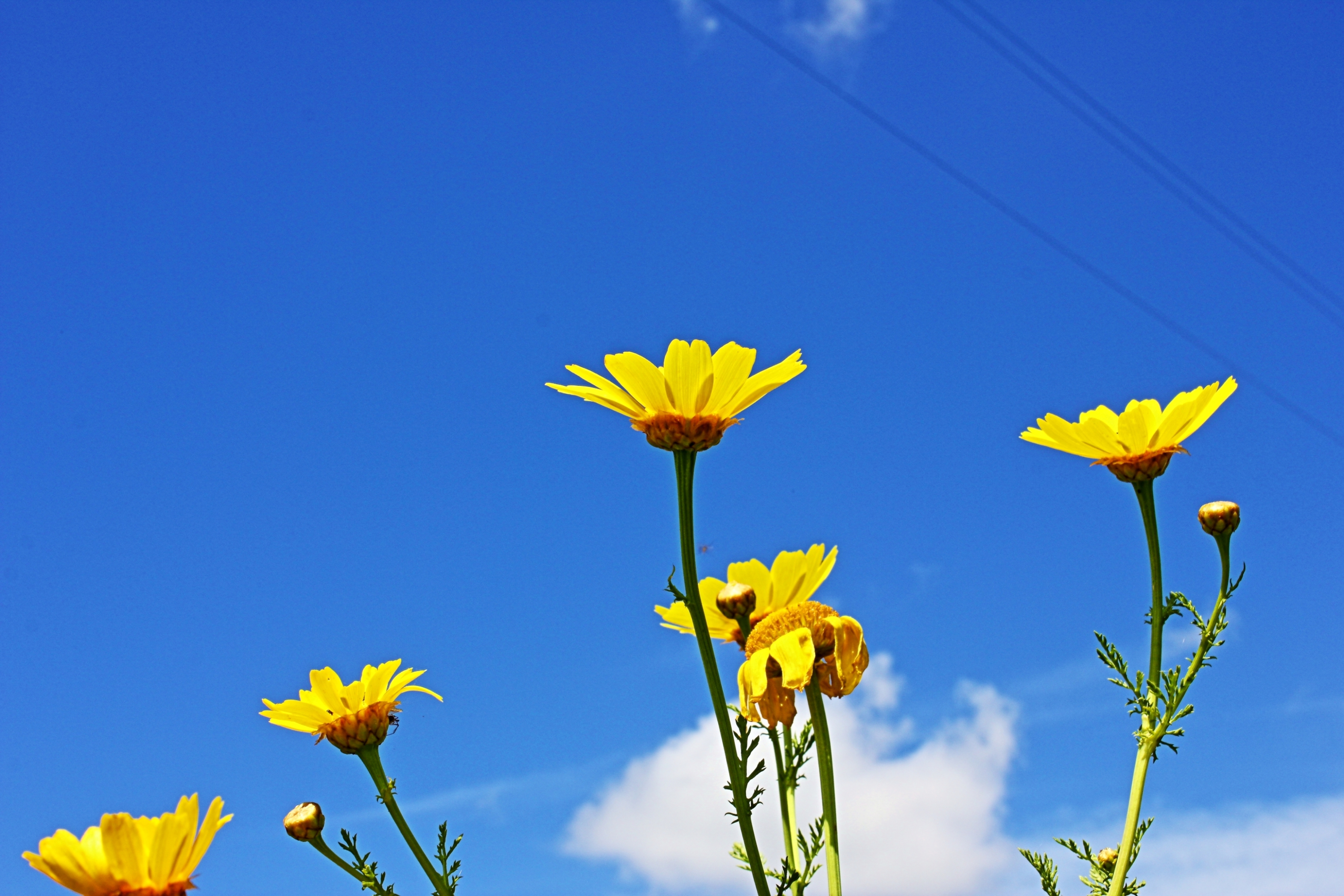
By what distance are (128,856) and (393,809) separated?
55cm

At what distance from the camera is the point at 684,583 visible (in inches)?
66.4

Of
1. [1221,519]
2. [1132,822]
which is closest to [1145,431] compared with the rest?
[1221,519]

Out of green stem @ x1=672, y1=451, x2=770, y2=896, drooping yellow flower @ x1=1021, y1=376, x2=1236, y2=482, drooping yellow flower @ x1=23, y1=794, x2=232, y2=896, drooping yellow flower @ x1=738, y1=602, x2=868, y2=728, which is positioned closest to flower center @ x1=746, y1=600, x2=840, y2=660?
drooping yellow flower @ x1=738, y1=602, x2=868, y2=728

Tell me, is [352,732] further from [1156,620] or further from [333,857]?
[1156,620]

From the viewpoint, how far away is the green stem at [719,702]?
5.31 feet

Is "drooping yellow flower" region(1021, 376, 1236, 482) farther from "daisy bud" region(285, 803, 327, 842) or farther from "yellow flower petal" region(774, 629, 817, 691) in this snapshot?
"daisy bud" region(285, 803, 327, 842)

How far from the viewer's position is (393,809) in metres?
2.23

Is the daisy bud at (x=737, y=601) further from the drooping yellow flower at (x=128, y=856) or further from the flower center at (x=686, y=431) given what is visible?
the drooping yellow flower at (x=128, y=856)

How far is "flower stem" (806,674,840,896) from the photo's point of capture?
1.71 metres

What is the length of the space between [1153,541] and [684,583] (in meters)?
1.08

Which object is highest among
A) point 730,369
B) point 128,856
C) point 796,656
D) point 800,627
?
point 730,369

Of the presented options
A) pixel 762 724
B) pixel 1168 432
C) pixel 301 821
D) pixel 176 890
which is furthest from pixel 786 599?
pixel 176 890

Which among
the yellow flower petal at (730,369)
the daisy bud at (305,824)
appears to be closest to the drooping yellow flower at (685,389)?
the yellow flower petal at (730,369)

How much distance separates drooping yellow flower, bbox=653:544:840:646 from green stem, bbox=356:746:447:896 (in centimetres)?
68
